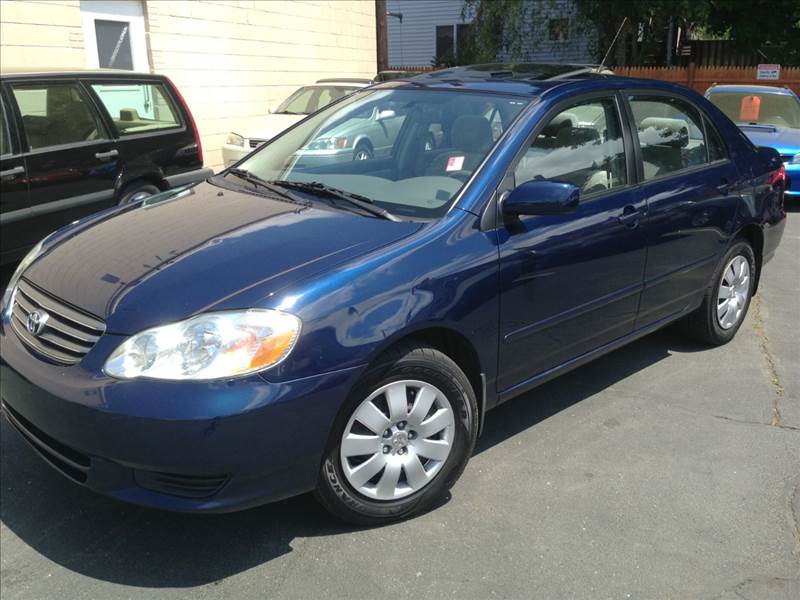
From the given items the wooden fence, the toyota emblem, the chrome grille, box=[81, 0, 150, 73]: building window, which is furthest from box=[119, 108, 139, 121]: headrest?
the wooden fence

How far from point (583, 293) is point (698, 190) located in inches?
48.6

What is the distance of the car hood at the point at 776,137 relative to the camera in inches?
364

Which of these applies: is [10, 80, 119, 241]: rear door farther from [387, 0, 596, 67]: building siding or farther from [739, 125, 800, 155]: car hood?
[387, 0, 596, 67]: building siding

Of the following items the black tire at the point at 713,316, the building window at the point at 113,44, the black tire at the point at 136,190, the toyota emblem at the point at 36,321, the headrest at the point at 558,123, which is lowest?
the black tire at the point at 713,316

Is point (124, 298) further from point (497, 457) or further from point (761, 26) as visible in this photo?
point (761, 26)

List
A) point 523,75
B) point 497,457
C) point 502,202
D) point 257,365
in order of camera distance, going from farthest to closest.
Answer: point 523,75, point 497,457, point 502,202, point 257,365

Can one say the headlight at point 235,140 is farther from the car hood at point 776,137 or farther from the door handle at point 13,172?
the car hood at point 776,137

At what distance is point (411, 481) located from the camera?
2934 mm

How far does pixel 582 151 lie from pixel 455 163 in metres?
0.74

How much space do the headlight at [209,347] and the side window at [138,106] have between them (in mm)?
4841

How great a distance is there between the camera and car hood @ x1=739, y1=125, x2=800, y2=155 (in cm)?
923

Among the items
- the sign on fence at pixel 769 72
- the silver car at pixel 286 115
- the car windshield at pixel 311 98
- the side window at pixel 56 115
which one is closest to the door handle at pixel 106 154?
the side window at pixel 56 115

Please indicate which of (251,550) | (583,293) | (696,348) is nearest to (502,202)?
(583,293)

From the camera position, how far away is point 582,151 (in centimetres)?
369
